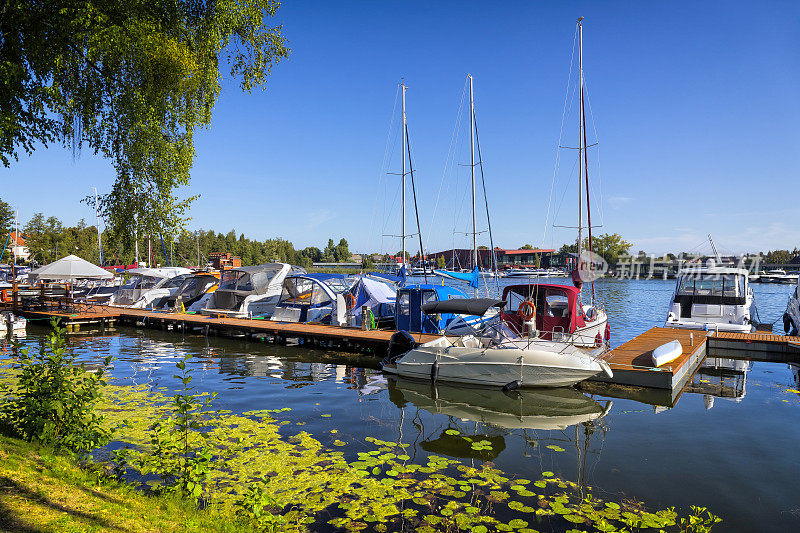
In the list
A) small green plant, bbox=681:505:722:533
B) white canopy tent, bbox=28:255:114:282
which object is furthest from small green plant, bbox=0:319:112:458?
white canopy tent, bbox=28:255:114:282

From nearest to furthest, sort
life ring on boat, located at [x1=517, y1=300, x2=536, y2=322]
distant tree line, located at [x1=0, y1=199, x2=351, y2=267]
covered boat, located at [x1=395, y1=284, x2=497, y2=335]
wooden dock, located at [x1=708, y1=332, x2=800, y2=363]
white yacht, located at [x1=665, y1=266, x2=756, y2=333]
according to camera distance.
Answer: life ring on boat, located at [x1=517, y1=300, x2=536, y2=322] → wooden dock, located at [x1=708, y1=332, x2=800, y2=363] → covered boat, located at [x1=395, y1=284, x2=497, y2=335] → white yacht, located at [x1=665, y1=266, x2=756, y2=333] → distant tree line, located at [x1=0, y1=199, x2=351, y2=267]

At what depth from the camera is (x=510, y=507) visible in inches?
272

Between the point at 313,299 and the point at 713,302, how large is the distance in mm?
19445

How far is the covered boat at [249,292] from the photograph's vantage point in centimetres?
2808

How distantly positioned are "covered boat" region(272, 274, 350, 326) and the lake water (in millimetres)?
4724

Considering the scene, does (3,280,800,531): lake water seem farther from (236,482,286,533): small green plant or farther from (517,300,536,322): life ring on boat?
(236,482,286,533): small green plant

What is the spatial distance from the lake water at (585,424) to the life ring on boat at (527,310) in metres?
2.82

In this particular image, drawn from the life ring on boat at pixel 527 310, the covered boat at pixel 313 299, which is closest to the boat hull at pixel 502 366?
the life ring on boat at pixel 527 310

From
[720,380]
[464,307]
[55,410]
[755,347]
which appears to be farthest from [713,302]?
[55,410]

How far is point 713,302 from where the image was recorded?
74.9 ft

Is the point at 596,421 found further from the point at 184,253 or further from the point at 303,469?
the point at 184,253

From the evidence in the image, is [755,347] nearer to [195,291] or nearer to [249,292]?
[249,292]

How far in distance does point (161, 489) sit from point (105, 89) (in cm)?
593

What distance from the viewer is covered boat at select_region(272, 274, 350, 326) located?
23938mm
